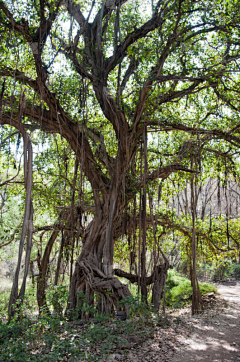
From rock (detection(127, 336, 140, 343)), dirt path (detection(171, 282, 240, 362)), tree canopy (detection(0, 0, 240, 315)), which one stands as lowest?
dirt path (detection(171, 282, 240, 362))

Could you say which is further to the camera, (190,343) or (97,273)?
(97,273)

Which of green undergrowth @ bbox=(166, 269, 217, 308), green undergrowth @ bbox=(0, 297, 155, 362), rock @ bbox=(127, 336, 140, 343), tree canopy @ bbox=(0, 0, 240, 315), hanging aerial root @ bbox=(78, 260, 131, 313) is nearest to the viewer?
green undergrowth @ bbox=(0, 297, 155, 362)

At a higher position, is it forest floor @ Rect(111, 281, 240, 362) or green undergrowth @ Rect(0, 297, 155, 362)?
green undergrowth @ Rect(0, 297, 155, 362)

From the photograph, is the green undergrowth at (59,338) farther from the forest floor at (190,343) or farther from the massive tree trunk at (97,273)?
the massive tree trunk at (97,273)

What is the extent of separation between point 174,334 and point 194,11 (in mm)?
4081

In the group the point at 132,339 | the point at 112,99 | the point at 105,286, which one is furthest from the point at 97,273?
the point at 112,99

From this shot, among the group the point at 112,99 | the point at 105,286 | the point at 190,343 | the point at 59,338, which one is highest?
the point at 112,99

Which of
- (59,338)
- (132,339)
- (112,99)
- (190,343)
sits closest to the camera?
(59,338)

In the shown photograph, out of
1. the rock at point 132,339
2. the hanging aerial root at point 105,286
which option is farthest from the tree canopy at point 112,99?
the rock at point 132,339

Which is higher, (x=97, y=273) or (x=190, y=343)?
(x=97, y=273)

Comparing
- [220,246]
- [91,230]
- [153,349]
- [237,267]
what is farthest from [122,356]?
[237,267]

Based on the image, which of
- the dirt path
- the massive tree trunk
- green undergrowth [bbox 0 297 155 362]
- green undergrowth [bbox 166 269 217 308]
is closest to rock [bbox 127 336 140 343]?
green undergrowth [bbox 0 297 155 362]

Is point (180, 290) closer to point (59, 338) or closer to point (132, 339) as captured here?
point (132, 339)

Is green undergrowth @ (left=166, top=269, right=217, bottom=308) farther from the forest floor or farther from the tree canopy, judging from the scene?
the forest floor
